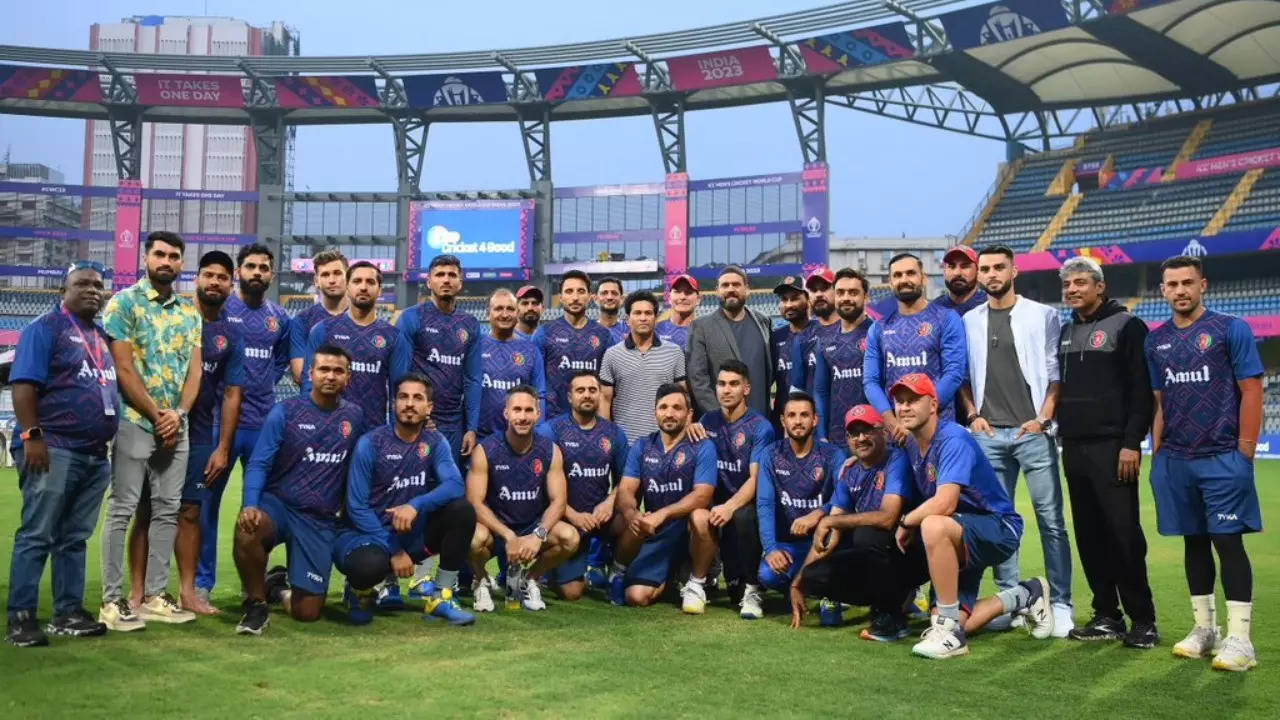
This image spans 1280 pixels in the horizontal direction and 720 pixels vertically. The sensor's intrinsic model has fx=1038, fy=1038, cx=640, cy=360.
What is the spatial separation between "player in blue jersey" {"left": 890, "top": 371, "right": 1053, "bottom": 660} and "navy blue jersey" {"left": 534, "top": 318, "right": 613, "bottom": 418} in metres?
2.87

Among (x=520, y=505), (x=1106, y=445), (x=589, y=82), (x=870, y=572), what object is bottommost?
(x=870, y=572)

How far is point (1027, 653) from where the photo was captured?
5.26 metres

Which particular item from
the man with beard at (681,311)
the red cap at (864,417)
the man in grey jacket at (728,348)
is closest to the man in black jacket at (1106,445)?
the red cap at (864,417)

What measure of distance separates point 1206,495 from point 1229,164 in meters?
34.0

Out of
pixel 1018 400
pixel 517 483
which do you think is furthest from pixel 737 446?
pixel 1018 400

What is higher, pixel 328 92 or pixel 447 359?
pixel 328 92

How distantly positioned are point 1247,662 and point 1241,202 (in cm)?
3256

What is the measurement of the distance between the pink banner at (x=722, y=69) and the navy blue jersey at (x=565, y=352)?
2728 centimetres

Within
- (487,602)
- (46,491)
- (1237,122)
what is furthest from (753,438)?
(1237,122)

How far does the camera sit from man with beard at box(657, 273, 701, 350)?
24.6 ft

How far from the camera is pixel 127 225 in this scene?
37906 mm

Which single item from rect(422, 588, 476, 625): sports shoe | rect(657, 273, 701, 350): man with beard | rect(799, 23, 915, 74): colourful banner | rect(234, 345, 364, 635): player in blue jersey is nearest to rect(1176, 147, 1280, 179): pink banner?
rect(799, 23, 915, 74): colourful banner

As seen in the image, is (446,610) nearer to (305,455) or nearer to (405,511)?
(405,511)

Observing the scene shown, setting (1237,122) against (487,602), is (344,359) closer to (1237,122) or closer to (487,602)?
(487,602)
